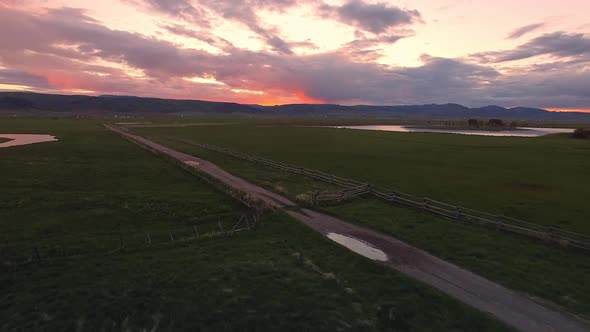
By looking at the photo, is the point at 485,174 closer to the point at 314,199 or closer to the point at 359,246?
the point at 314,199

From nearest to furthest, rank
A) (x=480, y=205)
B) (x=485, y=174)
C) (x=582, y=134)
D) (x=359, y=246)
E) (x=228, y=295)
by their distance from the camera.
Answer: (x=228, y=295)
(x=359, y=246)
(x=480, y=205)
(x=485, y=174)
(x=582, y=134)

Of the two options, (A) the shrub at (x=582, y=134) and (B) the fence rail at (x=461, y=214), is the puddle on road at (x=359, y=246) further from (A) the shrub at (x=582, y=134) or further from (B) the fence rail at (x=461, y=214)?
(A) the shrub at (x=582, y=134)

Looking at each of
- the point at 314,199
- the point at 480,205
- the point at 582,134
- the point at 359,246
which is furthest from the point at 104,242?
the point at 582,134

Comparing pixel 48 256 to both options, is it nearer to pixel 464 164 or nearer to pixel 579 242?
pixel 579 242

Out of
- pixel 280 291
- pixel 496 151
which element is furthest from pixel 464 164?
pixel 280 291

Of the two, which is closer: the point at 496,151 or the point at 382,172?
the point at 382,172

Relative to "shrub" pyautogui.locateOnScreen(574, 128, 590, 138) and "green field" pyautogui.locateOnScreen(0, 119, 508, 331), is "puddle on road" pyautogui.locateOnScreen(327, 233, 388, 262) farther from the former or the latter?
"shrub" pyautogui.locateOnScreen(574, 128, 590, 138)
